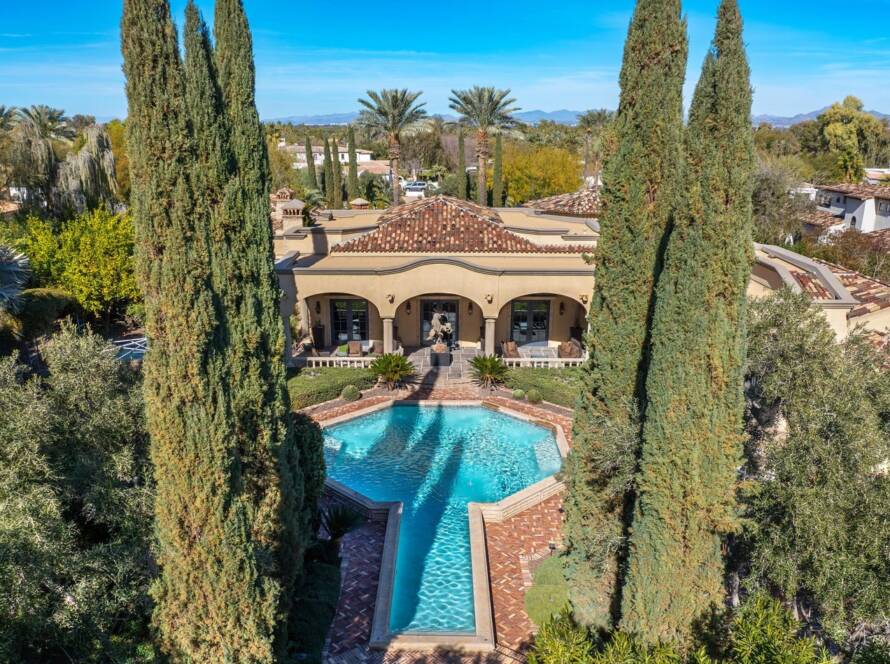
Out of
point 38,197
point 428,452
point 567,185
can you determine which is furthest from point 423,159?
point 428,452

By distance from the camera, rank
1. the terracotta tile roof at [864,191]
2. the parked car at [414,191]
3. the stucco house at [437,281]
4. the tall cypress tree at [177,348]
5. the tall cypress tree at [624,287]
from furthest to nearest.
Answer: the parked car at [414,191] < the terracotta tile roof at [864,191] < the stucco house at [437,281] < the tall cypress tree at [624,287] < the tall cypress tree at [177,348]

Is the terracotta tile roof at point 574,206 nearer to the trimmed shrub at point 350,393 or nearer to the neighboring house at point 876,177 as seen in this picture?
the trimmed shrub at point 350,393

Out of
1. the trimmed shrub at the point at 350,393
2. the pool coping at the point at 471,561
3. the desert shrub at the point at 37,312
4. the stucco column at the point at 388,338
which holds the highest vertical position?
the desert shrub at the point at 37,312

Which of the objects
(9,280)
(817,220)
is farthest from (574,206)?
(9,280)

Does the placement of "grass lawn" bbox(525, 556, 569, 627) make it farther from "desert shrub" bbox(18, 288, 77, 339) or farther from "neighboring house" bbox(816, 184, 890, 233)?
"neighboring house" bbox(816, 184, 890, 233)

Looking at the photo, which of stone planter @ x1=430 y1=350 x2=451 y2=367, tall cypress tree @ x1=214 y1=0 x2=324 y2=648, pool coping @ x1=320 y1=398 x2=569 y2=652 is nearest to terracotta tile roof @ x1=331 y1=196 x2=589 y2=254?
stone planter @ x1=430 y1=350 x2=451 y2=367

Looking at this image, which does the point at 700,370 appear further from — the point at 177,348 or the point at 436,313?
the point at 436,313

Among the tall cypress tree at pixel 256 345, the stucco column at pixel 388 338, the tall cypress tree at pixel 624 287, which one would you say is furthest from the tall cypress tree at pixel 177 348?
the stucco column at pixel 388 338
